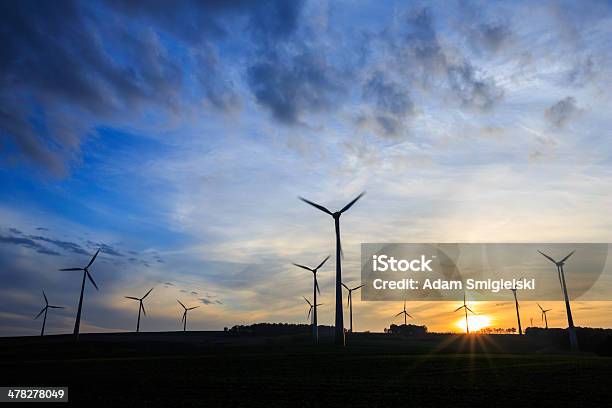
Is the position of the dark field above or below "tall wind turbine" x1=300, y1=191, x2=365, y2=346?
below

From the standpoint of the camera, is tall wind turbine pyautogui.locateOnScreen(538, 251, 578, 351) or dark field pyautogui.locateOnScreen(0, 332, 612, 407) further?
tall wind turbine pyautogui.locateOnScreen(538, 251, 578, 351)

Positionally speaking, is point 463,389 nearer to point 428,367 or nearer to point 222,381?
point 428,367

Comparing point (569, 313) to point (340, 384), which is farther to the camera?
point (569, 313)

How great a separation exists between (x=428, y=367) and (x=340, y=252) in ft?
180

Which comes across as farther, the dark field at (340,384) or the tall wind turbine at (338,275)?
the tall wind turbine at (338,275)

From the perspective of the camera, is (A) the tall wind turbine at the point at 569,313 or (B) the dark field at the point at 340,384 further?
(A) the tall wind turbine at the point at 569,313

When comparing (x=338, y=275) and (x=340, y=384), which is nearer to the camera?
(x=340, y=384)

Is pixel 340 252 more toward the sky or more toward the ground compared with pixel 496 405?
more toward the sky

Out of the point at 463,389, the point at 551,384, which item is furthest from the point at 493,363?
the point at 463,389

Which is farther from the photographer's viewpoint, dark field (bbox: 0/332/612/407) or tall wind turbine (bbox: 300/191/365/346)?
tall wind turbine (bbox: 300/191/365/346)

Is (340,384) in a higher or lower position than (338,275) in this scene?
lower

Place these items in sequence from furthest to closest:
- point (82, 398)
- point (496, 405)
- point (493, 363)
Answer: point (493, 363), point (82, 398), point (496, 405)

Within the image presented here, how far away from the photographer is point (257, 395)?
1094 inches

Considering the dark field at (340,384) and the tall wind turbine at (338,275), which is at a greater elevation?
the tall wind turbine at (338,275)
